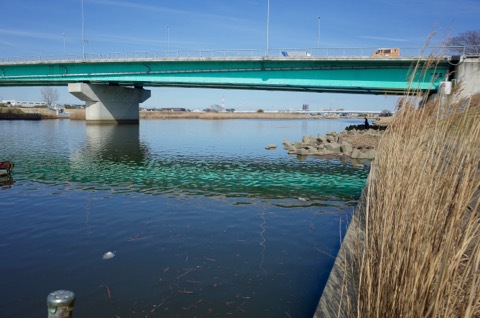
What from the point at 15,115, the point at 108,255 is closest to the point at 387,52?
the point at 108,255

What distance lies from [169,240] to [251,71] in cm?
3187

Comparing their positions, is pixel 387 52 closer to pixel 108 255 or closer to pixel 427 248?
pixel 108 255

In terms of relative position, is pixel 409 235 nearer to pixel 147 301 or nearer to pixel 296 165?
pixel 147 301

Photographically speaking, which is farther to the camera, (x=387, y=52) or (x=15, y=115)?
(x=15, y=115)

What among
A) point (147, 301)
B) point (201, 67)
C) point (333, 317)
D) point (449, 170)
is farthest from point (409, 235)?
point (201, 67)

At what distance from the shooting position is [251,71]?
125 feet

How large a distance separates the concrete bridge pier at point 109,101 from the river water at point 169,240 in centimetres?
3692

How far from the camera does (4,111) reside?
7919 cm

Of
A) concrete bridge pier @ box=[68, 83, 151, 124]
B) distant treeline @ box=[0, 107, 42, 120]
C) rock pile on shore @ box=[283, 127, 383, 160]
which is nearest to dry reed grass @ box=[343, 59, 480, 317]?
rock pile on shore @ box=[283, 127, 383, 160]

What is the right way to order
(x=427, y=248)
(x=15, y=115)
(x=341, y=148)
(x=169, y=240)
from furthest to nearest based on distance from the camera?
(x=15, y=115) < (x=341, y=148) < (x=169, y=240) < (x=427, y=248)

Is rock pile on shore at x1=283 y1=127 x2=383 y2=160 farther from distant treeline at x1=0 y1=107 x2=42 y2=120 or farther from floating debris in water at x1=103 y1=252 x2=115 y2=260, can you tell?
distant treeline at x1=0 y1=107 x2=42 y2=120

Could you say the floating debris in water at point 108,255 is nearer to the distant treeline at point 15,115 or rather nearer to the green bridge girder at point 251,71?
the green bridge girder at point 251,71

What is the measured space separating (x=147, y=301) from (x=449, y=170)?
4.93 metres

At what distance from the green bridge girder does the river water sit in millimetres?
19110
